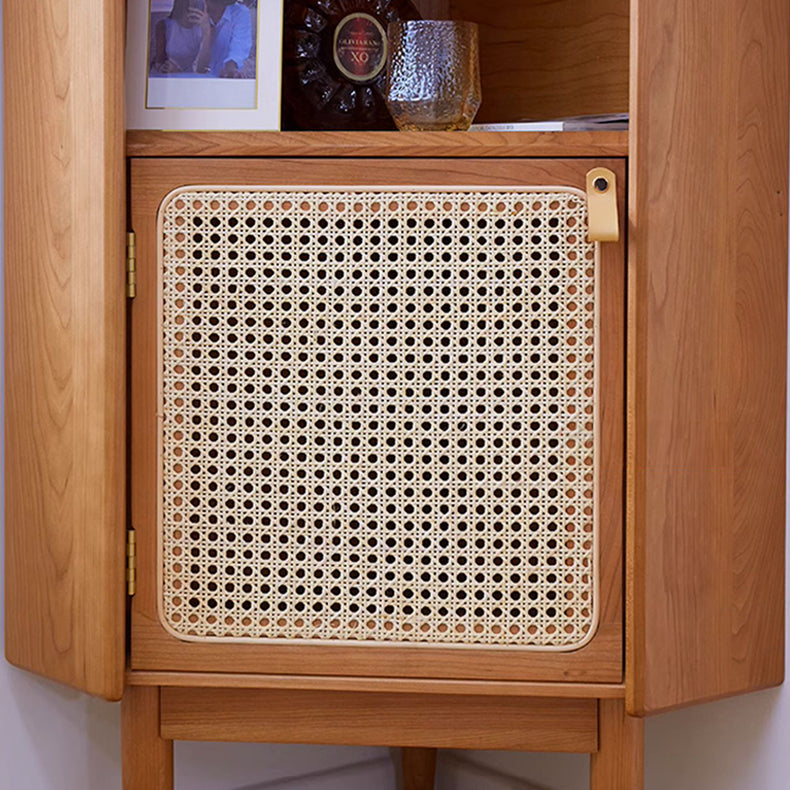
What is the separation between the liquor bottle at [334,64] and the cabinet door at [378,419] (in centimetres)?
20

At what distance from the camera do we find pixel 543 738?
1.03 m

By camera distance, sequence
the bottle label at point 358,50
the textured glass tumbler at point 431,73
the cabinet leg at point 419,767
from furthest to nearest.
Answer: the cabinet leg at point 419,767
the bottle label at point 358,50
the textured glass tumbler at point 431,73

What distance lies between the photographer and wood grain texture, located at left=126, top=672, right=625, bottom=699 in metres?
1.00

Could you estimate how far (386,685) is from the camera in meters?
1.01

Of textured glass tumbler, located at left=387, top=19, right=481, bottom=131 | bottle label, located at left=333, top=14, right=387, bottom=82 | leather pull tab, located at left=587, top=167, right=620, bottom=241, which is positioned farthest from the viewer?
bottle label, located at left=333, top=14, right=387, bottom=82

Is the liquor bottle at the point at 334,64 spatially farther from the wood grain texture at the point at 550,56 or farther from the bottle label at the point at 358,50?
the wood grain texture at the point at 550,56

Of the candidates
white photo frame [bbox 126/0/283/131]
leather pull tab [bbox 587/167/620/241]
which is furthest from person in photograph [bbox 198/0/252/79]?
leather pull tab [bbox 587/167/620/241]

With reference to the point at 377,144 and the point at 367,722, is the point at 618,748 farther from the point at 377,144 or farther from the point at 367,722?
the point at 377,144
